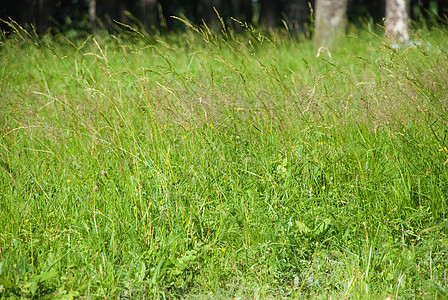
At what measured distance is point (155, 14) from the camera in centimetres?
1128

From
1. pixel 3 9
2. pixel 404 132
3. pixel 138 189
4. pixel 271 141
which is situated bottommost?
pixel 3 9

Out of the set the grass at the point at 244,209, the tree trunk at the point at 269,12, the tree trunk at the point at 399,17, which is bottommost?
the grass at the point at 244,209

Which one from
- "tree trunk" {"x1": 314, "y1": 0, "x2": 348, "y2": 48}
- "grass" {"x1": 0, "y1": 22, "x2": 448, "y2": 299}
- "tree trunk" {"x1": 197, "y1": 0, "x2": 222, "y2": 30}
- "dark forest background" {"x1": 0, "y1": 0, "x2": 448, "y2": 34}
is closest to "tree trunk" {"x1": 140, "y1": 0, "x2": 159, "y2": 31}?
"dark forest background" {"x1": 0, "y1": 0, "x2": 448, "y2": 34}

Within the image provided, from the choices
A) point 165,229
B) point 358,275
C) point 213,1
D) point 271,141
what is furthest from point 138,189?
point 213,1

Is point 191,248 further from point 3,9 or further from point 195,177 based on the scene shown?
point 3,9

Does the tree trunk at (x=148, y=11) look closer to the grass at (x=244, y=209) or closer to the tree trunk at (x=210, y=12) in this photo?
the tree trunk at (x=210, y=12)

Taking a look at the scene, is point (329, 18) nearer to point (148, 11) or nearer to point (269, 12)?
point (148, 11)

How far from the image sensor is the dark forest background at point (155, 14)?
8352 mm

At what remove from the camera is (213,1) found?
9.18m

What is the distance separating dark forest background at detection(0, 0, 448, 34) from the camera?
8.35m

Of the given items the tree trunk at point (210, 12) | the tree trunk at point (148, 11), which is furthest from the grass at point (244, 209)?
the tree trunk at point (148, 11)

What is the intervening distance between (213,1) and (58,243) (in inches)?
318

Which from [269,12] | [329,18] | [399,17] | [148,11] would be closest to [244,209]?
[329,18]

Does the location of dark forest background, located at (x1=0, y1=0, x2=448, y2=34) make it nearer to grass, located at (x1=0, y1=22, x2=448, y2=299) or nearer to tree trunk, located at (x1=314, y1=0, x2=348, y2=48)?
tree trunk, located at (x1=314, y1=0, x2=348, y2=48)
